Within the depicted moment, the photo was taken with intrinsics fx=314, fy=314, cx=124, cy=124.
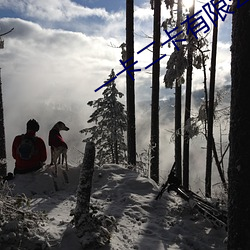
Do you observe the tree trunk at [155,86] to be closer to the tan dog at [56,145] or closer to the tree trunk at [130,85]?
the tree trunk at [130,85]

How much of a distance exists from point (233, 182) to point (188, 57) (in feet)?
41.1

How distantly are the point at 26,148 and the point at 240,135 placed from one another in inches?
260

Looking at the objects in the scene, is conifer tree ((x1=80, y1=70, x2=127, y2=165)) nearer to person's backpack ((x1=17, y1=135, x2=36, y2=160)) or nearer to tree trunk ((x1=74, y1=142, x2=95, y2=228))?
person's backpack ((x1=17, y1=135, x2=36, y2=160))

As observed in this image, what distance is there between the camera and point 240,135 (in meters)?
4.64

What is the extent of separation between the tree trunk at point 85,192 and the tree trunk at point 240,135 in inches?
99.0

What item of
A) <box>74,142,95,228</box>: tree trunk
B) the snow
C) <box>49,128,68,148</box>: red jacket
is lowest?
the snow

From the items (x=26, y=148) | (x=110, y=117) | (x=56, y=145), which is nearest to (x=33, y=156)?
(x=26, y=148)

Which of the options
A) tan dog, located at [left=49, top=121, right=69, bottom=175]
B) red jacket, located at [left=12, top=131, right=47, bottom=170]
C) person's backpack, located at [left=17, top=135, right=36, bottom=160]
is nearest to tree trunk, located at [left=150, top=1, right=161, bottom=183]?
tan dog, located at [left=49, top=121, right=69, bottom=175]

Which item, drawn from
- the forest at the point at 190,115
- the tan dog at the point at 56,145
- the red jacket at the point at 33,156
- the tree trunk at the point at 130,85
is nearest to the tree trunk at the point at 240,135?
the forest at the point at 190,115

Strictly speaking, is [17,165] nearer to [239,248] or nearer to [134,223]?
[134,223]

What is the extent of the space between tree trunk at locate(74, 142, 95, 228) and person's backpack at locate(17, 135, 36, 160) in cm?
392

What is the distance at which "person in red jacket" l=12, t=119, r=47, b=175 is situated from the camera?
9.34m

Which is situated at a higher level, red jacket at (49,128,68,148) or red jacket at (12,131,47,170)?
red jacket at (49,128,68,148)

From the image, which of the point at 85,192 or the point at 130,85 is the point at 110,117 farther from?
the point at 85,192
